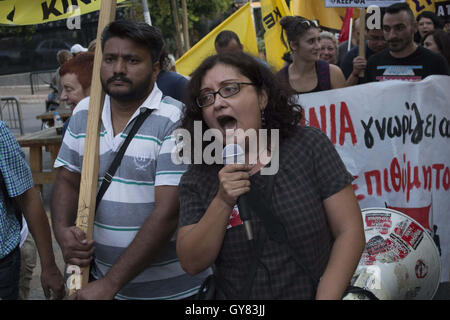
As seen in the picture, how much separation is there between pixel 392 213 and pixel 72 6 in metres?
2.72

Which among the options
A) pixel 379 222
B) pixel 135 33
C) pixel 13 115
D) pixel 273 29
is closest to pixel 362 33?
pixel 379 222

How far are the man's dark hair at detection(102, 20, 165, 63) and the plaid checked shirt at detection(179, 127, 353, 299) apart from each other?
78 centimetres

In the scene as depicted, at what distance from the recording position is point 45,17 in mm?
4270

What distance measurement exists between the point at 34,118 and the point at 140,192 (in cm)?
1595

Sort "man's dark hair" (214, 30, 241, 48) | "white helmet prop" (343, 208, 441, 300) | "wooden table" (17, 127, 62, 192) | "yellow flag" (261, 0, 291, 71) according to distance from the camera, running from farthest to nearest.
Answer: "yellow flag" (261, 0, 291, 71)
"wooden table" (17, 127, 62, 192)
"man's dark hair" (214, 30, 241, 48)
"white helmet prop" (343, 208, 441, 300)

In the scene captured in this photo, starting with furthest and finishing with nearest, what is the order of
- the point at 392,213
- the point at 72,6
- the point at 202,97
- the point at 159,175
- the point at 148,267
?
the point at 72,6
the point at 392,213
the point at 148,267
the point at 159,175
the point at 202,97

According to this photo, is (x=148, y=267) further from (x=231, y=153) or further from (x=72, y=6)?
(x=72, y=6)

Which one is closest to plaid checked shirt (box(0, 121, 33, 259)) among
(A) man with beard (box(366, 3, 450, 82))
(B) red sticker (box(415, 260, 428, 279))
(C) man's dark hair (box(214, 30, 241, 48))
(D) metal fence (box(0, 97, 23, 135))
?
(B) red sticker (box(415, 260, 428, 279))

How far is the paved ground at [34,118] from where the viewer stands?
483 cm

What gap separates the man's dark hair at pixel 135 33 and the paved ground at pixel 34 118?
8.99 feet

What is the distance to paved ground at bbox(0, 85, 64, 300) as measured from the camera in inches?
190

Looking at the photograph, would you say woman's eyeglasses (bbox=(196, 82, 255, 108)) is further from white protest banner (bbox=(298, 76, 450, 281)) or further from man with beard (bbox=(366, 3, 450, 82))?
man with beard (bbox=(366, 3, 450, 82))

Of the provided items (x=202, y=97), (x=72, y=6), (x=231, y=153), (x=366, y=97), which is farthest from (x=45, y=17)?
(x=231, y=153)

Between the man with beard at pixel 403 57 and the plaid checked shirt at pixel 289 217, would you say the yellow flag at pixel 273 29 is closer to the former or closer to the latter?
the man with beard at pixel 403 57
